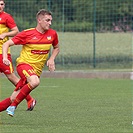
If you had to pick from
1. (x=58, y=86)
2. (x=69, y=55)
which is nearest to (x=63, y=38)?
(x=69, y=55)

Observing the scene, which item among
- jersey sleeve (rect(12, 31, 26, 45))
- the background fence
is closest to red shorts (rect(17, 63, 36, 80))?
jersey sleeve (rect(12, 31, 26, 45))

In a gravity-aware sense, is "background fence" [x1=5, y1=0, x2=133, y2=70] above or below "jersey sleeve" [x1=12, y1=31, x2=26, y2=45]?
below

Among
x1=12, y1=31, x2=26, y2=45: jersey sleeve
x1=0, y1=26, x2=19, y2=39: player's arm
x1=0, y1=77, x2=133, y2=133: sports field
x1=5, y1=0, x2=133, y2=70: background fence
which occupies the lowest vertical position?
x1=5, y1=0, x2=133, y2=70: background fence

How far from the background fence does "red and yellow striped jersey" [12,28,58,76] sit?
1423cm

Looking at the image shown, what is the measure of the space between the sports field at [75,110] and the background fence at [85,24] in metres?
5.79

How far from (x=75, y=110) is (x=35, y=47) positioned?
69.7 inches

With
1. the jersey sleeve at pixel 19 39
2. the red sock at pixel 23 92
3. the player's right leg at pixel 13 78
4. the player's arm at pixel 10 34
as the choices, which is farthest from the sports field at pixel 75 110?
the player's arm at pixel 10 34

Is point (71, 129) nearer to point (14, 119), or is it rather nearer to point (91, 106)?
point (14, 119)

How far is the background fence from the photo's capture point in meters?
25.6

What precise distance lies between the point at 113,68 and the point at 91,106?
42.3 feet

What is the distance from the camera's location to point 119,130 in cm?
924

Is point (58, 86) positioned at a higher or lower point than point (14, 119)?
lower

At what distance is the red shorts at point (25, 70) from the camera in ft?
35.0

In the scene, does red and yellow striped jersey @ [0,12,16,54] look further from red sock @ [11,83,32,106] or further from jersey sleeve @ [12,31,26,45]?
red sock @ [11,83,32,106]
